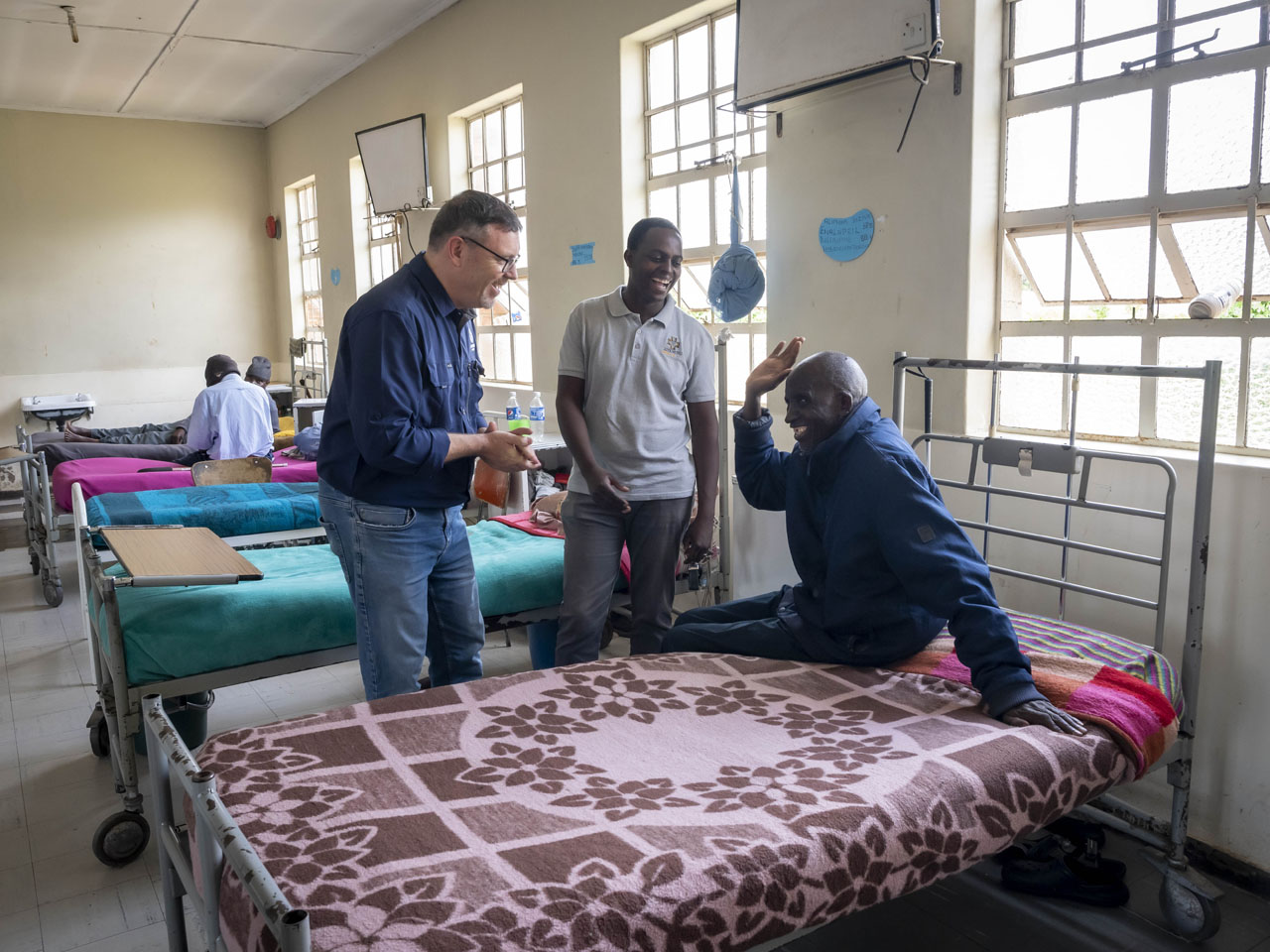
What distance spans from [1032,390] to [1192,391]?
514 millimetres

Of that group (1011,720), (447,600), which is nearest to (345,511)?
(447,600)

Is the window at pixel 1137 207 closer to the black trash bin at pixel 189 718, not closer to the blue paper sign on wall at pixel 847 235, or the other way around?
the blue paper sign on wall at pixel 847 235

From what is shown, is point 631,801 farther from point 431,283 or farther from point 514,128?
point 514,128

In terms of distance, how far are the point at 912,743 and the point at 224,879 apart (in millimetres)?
1274

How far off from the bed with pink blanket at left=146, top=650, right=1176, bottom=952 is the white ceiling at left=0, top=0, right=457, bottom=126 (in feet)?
18.1

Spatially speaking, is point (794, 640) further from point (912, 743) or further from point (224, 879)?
point (224, 879)

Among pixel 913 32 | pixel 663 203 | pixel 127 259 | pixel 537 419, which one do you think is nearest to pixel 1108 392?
pixel 913 32

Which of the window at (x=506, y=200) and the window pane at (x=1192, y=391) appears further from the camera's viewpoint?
the window at (x=506, y=200)

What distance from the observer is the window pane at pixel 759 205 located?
14.1 ft

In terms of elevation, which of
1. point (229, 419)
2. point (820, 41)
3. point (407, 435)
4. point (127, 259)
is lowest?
point (229, 419)

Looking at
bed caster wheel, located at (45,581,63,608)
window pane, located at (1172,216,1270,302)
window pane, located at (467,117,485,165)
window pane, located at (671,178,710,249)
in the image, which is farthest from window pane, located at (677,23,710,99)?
bed caster wheel, located at (45,581,63,608)

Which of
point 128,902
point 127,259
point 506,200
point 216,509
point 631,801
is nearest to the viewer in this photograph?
point 631,801

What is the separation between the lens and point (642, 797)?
173 centimetres

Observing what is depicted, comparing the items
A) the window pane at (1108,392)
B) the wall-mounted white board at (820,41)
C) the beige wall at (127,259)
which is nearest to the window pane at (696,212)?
the wall-mounted white board at (820,41)
